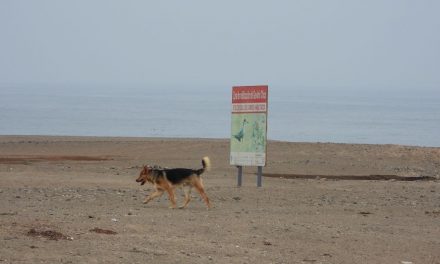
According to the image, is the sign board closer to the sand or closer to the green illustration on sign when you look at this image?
the green illustration on sign

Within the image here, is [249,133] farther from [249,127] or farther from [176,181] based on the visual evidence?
[176,181]

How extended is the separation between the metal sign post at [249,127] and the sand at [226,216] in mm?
957

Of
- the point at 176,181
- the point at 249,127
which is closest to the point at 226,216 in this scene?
the point at 176,181

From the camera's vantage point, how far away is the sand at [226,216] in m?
11.4

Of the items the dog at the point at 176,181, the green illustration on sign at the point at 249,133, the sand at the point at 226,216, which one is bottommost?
the sand at the point at 226,216

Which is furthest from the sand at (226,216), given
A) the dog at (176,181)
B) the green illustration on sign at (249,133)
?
the green illustration on sign at (249,133)

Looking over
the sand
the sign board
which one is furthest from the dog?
the sign board

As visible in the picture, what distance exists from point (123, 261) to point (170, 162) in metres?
21.3

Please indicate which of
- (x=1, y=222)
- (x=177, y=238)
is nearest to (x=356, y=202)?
(x=177, y=238)

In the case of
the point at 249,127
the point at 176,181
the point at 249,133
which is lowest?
the point at 176,181

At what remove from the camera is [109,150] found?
37.2 meters

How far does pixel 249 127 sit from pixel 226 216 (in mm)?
7042

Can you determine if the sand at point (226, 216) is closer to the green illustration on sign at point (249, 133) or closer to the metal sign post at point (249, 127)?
the metal sign post at point (249, 127)

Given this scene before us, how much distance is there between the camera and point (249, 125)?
73.2ft
